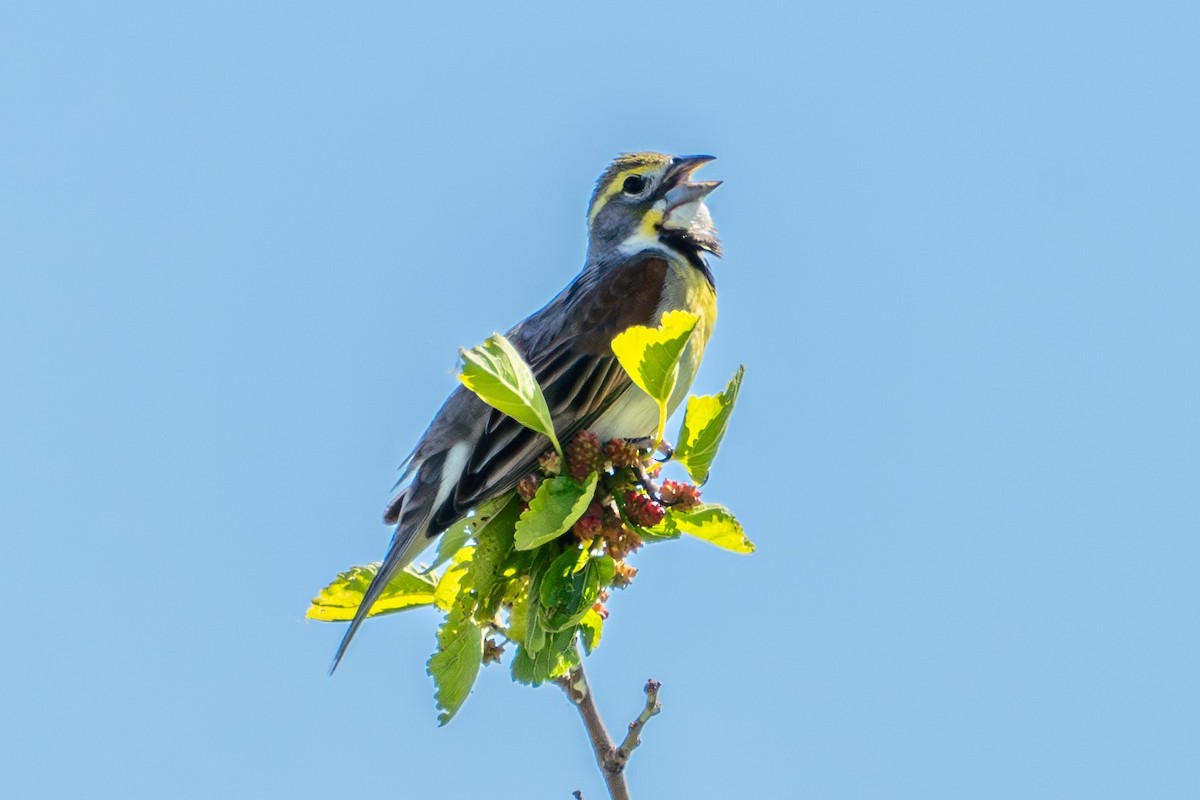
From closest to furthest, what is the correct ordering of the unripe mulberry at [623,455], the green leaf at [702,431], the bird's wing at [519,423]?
the green leaf at [702,431] < the unripe mulberry at [623,455] < the bird's wing at [519,423]

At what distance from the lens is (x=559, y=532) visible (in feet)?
16.6

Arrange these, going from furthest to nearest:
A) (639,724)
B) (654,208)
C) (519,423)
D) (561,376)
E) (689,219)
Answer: (654,208), (689,219), (561,376), (519,423), (639,724)

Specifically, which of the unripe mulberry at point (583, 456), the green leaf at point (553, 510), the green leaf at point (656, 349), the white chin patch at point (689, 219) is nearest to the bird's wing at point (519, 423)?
the unripe mulberry at point (583, 456)

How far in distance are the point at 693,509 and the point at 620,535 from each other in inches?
12.3

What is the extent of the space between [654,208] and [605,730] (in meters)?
4.15

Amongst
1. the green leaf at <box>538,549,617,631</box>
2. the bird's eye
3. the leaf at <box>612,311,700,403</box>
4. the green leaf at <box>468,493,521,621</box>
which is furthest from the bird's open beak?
the green leaf at <box>538,549,617,631</box>

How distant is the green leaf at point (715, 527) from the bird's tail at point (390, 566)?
51.2 inches

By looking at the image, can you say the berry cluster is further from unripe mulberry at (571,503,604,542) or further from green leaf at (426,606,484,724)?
green leaf at (426,606,484,724)

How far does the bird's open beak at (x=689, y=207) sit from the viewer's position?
8.08m

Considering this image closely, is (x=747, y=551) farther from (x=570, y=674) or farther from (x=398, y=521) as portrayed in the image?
(x=398, y=521)

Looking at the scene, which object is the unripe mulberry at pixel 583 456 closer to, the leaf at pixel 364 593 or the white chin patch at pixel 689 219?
the leaf at pixel 364 593

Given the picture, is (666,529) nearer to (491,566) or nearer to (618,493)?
(618,493)

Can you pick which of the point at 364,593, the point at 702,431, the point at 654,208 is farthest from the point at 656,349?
the point at 654,208

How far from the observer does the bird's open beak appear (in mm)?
8078
